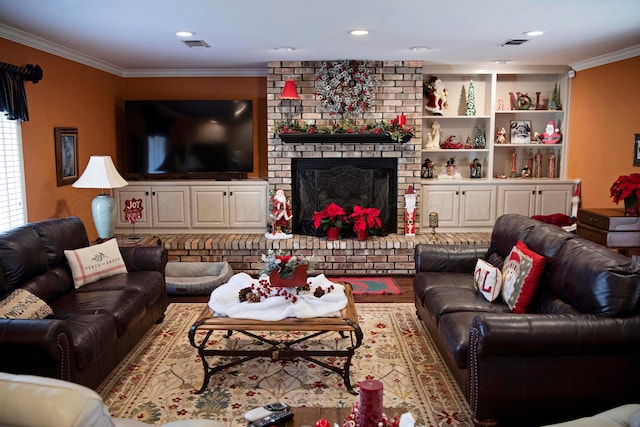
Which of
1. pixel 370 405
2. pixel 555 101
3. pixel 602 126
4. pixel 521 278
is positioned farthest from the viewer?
pixel 555 101

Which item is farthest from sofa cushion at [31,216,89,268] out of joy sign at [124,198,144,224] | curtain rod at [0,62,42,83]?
joy sign at [124,198,144,224]

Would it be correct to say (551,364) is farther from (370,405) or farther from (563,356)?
(370,405)

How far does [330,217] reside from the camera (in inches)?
248

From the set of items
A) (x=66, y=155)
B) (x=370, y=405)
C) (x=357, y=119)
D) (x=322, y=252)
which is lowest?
(x=322, y=252)

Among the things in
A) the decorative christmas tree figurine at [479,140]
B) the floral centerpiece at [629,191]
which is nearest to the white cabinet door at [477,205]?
the decorative christmas tree figurine at [479,140]

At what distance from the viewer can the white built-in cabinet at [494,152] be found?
6.75 m

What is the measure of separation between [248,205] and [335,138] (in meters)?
1.34

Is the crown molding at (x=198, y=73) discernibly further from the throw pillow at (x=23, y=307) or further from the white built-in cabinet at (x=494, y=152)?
the throw pillow at (x=23, y=307)

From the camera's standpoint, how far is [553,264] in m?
3.41

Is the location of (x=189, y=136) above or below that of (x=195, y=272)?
above

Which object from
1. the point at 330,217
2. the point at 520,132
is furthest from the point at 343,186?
the point at 520,132

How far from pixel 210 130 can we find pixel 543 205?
4.16m

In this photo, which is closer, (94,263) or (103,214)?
(94,263)

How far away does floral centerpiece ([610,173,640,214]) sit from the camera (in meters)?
4.74
